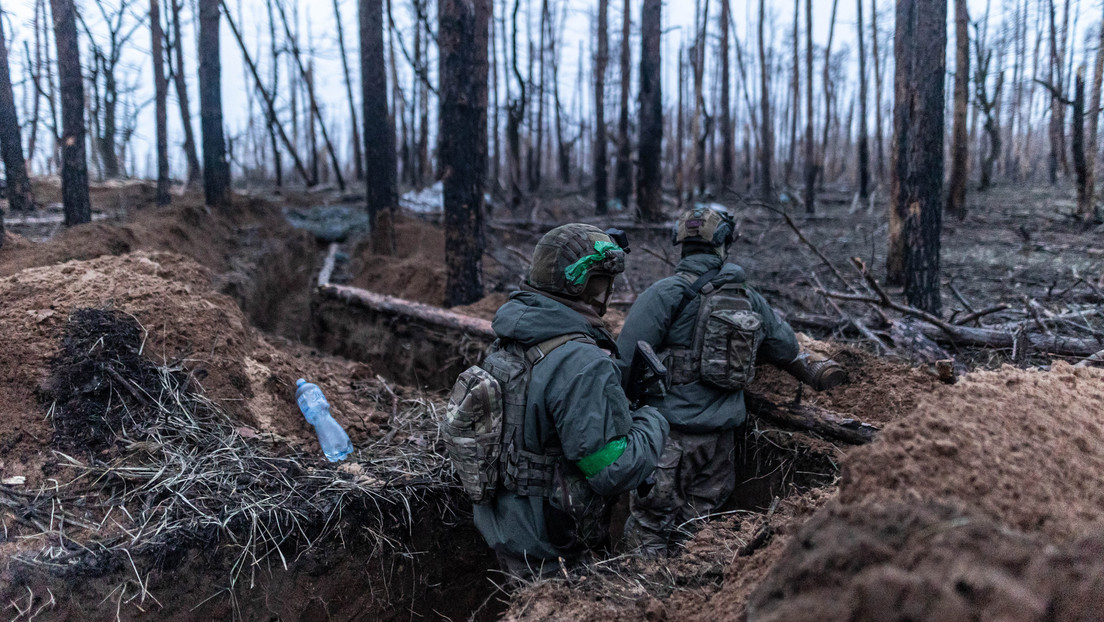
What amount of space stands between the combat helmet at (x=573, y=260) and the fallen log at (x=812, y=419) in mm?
1742

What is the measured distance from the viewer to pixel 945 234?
11.3 metres

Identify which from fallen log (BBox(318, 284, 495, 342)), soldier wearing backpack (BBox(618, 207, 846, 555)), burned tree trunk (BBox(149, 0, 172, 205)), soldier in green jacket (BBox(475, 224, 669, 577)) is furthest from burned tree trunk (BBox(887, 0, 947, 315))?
burned tree trunk (BBox(149, 0, 172, 205))

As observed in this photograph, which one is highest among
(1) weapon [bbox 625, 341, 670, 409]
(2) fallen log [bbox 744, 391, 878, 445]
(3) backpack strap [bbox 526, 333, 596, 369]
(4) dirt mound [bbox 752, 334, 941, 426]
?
(3) backpack strap [bbox 526, 333, 596, 369]

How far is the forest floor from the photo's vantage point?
1182mm

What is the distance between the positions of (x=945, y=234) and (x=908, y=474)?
1194cm

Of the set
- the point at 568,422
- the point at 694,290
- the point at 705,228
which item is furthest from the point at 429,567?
the point at 705,228

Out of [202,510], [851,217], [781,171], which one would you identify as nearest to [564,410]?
[202,510]

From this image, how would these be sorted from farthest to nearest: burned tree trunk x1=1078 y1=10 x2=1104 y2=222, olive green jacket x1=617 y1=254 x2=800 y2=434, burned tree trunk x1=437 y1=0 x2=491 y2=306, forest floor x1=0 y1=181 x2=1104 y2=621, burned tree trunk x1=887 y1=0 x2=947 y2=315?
burned tree trunk x1=1078 y1=10 x2=1104 y2=222 < burned tree trunk x1=437 y1=0 x2=491 y2=306 < burned tree trunk x1=887 y1=0 x2=947 y2=315 < olive green jacket x1=617 y1=254 x2=800 y2=434 < forest floor x1=0 y1=181 x2=1104 y2=621

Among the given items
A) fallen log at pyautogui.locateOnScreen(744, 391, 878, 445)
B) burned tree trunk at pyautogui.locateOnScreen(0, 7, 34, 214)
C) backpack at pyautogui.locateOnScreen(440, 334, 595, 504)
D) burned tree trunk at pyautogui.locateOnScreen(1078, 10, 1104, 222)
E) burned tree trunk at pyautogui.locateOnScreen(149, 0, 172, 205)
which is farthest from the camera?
burned tree trunk at pyautogui.locateOnScreen(149, 0, 172, 205)

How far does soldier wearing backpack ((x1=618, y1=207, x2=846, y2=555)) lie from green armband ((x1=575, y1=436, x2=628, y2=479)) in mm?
1086

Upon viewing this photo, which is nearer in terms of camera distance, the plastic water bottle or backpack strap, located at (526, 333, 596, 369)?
backpack strap, located at (526, 333, 596, 369)

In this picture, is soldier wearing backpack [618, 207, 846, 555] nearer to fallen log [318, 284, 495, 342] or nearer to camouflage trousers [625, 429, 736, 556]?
camouflage trousers [625, 429, 736, 556]

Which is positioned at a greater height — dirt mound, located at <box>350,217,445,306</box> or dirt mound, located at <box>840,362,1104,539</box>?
dirt mound, located at <box>350,217,445,306</box>

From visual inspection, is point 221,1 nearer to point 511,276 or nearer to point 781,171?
point 511,276
